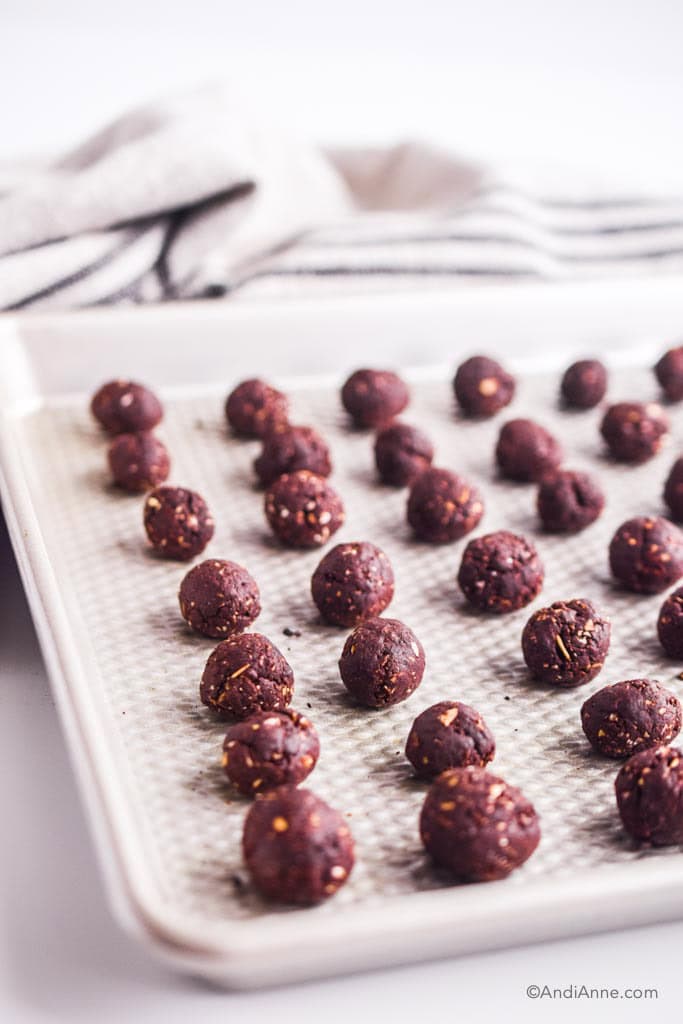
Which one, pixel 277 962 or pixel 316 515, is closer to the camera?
pixel 277 962

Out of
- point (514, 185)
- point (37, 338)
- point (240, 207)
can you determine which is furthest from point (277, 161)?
point (37, 338)

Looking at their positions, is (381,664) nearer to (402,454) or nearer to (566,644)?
(566,644)

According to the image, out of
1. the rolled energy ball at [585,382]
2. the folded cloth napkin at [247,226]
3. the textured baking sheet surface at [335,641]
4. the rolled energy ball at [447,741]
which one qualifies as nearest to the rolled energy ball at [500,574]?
the textured baking sheet surface at [335,641]

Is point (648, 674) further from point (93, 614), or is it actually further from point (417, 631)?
point (93, 614)

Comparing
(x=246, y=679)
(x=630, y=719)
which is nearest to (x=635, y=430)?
(x=630, y=719)

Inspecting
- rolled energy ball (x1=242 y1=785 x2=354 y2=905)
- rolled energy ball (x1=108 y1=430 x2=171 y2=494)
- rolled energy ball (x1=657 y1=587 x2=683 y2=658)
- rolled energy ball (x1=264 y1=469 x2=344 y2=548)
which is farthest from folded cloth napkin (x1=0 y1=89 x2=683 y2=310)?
rolled energy ball (x1=242 y1=785 x2=354 y2=905)
